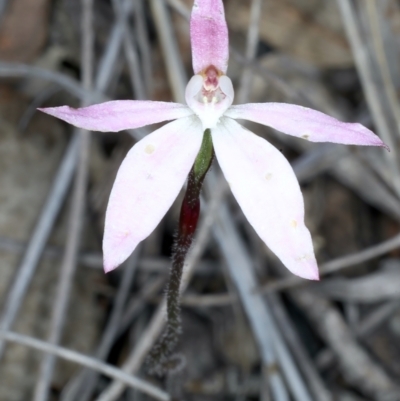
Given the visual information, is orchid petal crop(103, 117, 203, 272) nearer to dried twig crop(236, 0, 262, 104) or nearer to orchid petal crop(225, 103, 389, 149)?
orchid petal crop(225, 103, 389, 149)

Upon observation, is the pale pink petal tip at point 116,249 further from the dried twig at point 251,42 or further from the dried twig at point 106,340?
the dried twig at point 251,42

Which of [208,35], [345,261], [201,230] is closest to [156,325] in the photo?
[201,230]

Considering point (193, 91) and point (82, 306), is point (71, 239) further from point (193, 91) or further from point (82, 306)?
point (193, 91)

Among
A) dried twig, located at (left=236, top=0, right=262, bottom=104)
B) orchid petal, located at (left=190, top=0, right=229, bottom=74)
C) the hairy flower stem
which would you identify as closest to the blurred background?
dried twig, located at (left=236, top=0, right=262, bottom=104)

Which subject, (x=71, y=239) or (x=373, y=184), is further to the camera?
(x=373, y=184)

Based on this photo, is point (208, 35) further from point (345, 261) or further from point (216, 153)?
point (345, 261)

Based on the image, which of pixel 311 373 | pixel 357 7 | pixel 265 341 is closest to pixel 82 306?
pixel 265 341
